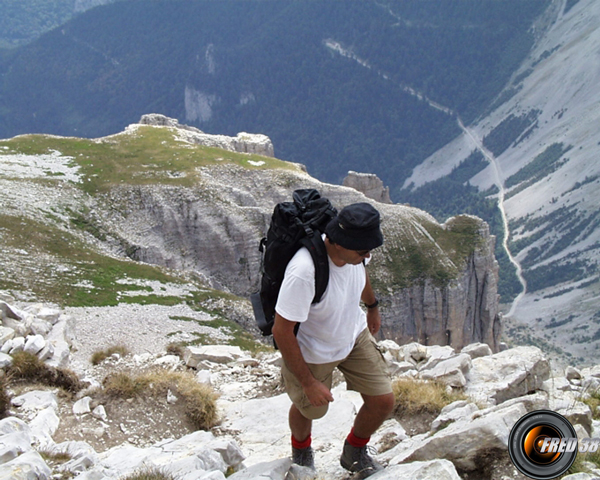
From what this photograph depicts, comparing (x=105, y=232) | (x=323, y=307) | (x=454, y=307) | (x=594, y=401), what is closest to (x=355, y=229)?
(x=323, y=307)

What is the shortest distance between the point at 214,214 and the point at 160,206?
5536 mm

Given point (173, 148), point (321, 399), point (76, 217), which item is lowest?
point (321, 399)

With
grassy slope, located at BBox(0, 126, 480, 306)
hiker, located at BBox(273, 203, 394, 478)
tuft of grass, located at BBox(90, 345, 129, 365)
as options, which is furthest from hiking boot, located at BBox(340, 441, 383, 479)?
grassy slope, located at BBox(0, 126, 480, 306)

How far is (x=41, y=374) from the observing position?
1481 centimetres

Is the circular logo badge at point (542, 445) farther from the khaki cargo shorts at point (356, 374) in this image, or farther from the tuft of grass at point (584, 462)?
the khaki cargo shorts at point (356, 374)

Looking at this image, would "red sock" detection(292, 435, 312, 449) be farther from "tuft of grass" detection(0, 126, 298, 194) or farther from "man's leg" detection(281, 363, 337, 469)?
"tuft of grass" detection(0, 126, 298, 194)

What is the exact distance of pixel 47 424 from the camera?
40.2 feet

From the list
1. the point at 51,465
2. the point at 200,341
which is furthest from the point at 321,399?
the point at 200,341

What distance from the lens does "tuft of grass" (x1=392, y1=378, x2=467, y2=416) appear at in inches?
504

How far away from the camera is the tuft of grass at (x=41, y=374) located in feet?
47.7

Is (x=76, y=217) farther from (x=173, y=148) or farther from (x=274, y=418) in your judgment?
(x=274, y=418)

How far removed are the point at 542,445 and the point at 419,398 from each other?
422cm

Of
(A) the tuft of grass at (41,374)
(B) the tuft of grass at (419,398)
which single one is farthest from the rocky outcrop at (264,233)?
(B) the tuft of grass at (419,398)

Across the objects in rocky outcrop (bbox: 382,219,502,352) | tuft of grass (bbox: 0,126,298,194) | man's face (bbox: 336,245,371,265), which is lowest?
man's face (bbox: 336,245,371,265)
